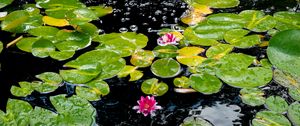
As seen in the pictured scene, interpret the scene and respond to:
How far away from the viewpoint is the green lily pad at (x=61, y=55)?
1.57 m

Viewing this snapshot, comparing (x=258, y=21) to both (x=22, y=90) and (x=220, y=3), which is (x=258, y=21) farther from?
(x=22, y=90)

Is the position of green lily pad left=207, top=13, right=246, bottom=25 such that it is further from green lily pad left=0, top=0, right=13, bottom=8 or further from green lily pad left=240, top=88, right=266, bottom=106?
green lily pad left=0, top=0, right=13, bottom=8

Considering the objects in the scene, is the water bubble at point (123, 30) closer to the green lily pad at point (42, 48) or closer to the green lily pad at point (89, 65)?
the green lily pad at point (89, 65)

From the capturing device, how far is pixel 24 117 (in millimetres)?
1289

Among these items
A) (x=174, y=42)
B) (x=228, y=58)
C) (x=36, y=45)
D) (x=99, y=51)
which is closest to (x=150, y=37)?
(x=174, y=42)

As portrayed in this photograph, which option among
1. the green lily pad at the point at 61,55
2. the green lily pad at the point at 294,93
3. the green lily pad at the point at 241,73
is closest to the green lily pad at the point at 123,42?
the green lily pad at the point at 61,55

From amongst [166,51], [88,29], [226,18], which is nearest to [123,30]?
[88,29]

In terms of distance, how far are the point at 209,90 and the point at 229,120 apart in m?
0.14

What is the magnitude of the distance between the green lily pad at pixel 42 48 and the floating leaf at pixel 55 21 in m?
0.16

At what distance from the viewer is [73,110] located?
131 cm

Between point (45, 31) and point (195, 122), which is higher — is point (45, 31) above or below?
above

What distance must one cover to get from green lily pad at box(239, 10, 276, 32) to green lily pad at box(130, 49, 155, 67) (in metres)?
0.47

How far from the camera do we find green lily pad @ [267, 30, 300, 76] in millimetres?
1492

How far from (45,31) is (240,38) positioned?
0.83 metres
